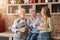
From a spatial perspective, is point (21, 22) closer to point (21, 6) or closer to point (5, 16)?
point (21, 6)

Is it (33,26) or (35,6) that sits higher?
(35,6)

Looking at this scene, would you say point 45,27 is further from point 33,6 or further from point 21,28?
point 33,6

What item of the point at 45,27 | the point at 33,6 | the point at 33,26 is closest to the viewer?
the point at 45,27

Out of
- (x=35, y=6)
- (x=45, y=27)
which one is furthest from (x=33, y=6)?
(x=45, y=27)

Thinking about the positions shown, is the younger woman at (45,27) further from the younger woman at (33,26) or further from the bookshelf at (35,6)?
the bookshelf at (35,6)

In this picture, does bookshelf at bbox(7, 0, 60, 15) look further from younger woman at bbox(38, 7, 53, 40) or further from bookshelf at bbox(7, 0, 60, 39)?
younger woman at bbox(38, 7, 53, 40)

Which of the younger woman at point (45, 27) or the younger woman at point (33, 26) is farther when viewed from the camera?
the younger woman at point (33, 26)

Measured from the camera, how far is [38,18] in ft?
11.3

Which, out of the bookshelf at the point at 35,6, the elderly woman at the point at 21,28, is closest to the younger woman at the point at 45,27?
the elderly woman at the point at 21,28

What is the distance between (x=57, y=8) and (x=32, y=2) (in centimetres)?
53

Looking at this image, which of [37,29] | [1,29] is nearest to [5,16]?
[1,29]

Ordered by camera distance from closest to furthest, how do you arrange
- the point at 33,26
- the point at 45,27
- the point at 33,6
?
the point at 45,27
the point at 33,26
the point at 33,6

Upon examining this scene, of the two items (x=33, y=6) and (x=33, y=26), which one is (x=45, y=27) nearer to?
(x=33, y=26)

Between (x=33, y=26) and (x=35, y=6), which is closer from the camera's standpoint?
(x=33, y=26)
